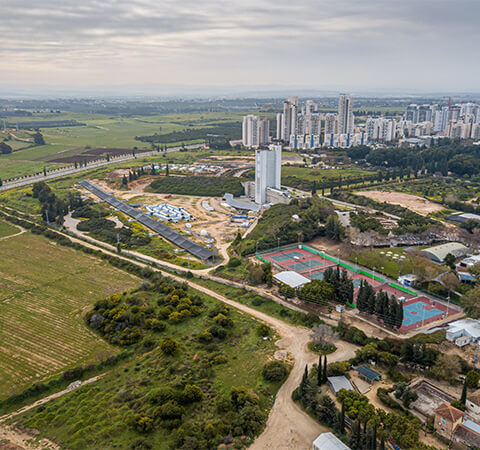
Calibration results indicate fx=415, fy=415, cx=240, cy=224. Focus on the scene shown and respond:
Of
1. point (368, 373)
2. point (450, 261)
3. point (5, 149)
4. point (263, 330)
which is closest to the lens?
point (368, 373)

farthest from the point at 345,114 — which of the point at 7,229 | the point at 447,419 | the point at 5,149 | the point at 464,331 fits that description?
the point at 447,419

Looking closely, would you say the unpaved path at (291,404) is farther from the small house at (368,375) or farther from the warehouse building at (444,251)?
the warehouse building at (444,251)

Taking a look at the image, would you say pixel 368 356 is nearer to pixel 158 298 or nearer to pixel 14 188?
pixel 158 298

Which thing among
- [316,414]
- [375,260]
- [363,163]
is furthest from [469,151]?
[316,414]

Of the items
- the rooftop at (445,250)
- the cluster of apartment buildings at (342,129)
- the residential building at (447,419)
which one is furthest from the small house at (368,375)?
the cluster of apartment buildings at (342,129)

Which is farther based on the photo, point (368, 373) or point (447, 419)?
point (368, 373)

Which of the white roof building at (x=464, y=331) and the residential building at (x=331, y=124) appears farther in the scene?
the residential building at (x=331, y=124)

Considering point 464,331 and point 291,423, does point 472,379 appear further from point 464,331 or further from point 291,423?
point 291,423

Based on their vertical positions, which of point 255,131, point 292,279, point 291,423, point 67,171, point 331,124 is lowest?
point 291,423
